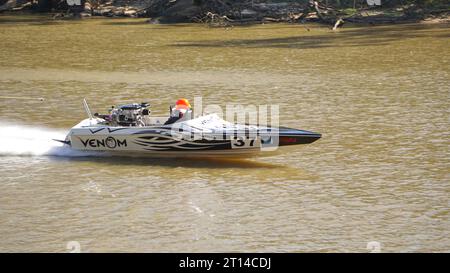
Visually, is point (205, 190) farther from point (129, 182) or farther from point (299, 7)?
point (299, 7)

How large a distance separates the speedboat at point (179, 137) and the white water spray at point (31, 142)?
0.54 metres

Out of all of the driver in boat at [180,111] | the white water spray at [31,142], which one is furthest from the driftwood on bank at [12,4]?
the driver in boat at [180,111]

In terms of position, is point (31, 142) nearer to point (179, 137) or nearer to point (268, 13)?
point (179, 137)

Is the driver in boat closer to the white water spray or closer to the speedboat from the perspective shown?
the speedboat

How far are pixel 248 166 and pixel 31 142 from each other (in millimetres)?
4537

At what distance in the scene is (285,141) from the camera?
14602mm

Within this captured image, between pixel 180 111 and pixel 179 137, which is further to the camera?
pixel 180 111

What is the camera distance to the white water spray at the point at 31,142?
53.1 feet

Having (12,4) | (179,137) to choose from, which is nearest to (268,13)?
(12,4)

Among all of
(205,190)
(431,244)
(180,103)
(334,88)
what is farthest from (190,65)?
(431,244)

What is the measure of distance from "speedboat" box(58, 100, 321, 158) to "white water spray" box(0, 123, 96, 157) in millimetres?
535

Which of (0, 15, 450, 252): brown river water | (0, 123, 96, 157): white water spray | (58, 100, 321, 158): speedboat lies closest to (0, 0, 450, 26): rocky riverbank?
(0, 15, 450, 252): brown river water

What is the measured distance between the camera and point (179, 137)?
49.0 ft

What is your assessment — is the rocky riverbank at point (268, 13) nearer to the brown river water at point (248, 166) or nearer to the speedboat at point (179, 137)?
the brown river water at point (248, 166)
